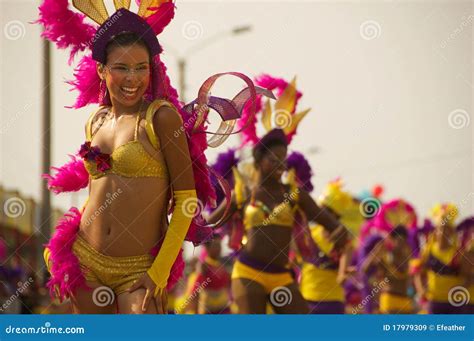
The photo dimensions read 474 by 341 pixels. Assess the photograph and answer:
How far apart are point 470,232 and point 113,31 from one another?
323 inches

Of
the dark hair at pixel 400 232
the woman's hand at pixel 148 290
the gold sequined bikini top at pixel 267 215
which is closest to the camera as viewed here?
the woman's hand at pixel 148 290

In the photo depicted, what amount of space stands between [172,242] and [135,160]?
0.47 m

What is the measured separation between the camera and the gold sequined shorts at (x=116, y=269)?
16.7ft

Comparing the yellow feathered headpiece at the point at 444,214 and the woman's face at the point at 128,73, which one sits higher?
the woman's face at the point at 128,73

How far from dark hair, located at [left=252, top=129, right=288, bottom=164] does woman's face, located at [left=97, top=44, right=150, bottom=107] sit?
293 centimetres

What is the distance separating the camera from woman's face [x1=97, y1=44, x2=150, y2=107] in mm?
5199

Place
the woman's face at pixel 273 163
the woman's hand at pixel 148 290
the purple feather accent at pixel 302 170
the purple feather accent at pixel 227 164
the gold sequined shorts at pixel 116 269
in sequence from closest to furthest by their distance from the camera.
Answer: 1. the woman's hand at pixel 148 290
2. the gold sequined shorts at pixel 116 269
3. the woman's face at pixel 273 163
4. the purple feather accent at pixel 227 164
5. the purple feather accent at pixel 302 170

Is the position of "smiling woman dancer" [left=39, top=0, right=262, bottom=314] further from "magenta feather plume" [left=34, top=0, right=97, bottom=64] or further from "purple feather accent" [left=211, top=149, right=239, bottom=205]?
"purple feather accent" [left=211, top=149, right=239, bottom=205]

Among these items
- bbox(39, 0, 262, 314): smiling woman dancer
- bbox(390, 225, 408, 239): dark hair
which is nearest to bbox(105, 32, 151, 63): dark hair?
bbox(39, 0, 262, 314): smiling woman dancer

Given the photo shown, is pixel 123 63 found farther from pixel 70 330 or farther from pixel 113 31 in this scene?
pixel 70 330

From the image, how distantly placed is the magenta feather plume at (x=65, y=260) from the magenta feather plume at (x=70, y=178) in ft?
1.04

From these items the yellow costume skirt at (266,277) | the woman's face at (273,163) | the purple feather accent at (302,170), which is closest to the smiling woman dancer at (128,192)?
the yellow costume skirt at (266,277)

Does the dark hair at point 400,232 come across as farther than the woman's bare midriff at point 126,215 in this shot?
Yes

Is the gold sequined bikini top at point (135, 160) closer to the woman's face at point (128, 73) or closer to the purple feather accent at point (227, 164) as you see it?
the woman's face at point (128, 73)
